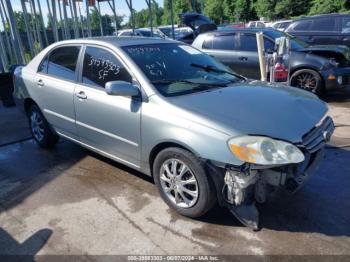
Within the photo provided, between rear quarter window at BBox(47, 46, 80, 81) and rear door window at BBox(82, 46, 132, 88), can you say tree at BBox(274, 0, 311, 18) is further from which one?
rear door window at BBox(82, 46, 132, 88)

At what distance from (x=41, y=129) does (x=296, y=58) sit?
5.54 metres

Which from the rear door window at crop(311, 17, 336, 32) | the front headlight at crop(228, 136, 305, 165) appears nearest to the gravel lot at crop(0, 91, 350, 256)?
the front headlight at crop(228, 136, 305, 165)

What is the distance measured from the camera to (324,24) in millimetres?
10297

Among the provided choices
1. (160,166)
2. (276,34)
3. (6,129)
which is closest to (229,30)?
(276,34)

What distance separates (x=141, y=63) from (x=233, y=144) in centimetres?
147

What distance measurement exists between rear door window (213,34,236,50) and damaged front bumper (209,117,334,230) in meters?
5.73

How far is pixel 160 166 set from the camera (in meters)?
3.27

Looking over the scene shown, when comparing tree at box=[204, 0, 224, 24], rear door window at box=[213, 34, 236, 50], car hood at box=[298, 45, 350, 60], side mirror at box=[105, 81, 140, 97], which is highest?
side mirror at box=[105, 81, 140, 97]

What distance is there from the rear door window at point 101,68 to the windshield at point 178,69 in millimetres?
183

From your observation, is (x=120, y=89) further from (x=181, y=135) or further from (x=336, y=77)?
(x=336, y=77)

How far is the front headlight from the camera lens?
265cm

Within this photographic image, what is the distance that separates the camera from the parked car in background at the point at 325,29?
9938mm

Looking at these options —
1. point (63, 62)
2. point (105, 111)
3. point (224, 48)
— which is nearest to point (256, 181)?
point (105, 111)

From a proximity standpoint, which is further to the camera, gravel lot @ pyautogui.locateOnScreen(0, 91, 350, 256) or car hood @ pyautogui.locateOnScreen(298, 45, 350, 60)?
car hood @ pyautogui.locateOnScreen(298, 45, 350, 60)
